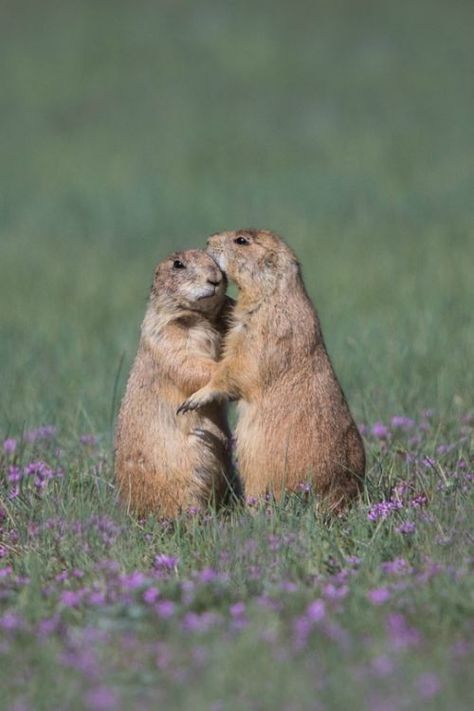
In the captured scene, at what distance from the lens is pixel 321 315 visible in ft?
35.7

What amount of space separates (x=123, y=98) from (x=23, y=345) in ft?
47.7

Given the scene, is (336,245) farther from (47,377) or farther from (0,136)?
(0,136)

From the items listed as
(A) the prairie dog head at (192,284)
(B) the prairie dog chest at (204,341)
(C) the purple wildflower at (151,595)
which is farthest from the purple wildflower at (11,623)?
(A) the prairie dog head at (192,284)

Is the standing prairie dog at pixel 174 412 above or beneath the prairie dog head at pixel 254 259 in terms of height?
beneath

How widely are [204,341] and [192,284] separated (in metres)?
0.26

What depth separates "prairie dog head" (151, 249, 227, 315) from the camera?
5.96m

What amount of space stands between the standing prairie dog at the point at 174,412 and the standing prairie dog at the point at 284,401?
150 mm

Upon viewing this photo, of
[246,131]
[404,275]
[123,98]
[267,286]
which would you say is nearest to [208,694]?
[267,286]

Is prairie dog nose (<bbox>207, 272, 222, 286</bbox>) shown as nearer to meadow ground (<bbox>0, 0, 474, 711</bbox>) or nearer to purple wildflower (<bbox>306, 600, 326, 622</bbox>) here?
meadow ground (<bbox>0, 0, 474, 711</bbox>)

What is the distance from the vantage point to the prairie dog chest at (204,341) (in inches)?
236

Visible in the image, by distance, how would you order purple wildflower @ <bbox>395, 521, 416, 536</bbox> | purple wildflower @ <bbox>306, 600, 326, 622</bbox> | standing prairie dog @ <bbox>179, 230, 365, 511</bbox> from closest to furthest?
purple wildflower @ <bbox>306, 600, 326, 622</bbox> → purple wildflower @ <bbox>395, 521, 416, 536</bbox> → standing prairie dog @ <bbox>179, 230, 365, 511</bbox>

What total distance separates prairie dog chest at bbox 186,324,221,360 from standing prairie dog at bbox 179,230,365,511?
159 millimetres

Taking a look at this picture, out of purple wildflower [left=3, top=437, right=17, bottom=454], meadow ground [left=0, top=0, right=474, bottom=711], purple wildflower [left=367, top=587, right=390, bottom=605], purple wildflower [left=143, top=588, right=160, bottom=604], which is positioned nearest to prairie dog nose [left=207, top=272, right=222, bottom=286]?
meadow ground [left=0, top=0, right=474, bottom=711]

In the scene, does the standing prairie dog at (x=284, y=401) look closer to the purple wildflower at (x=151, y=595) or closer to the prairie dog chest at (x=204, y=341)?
the prairie dog chest at (x=204, y=341)
